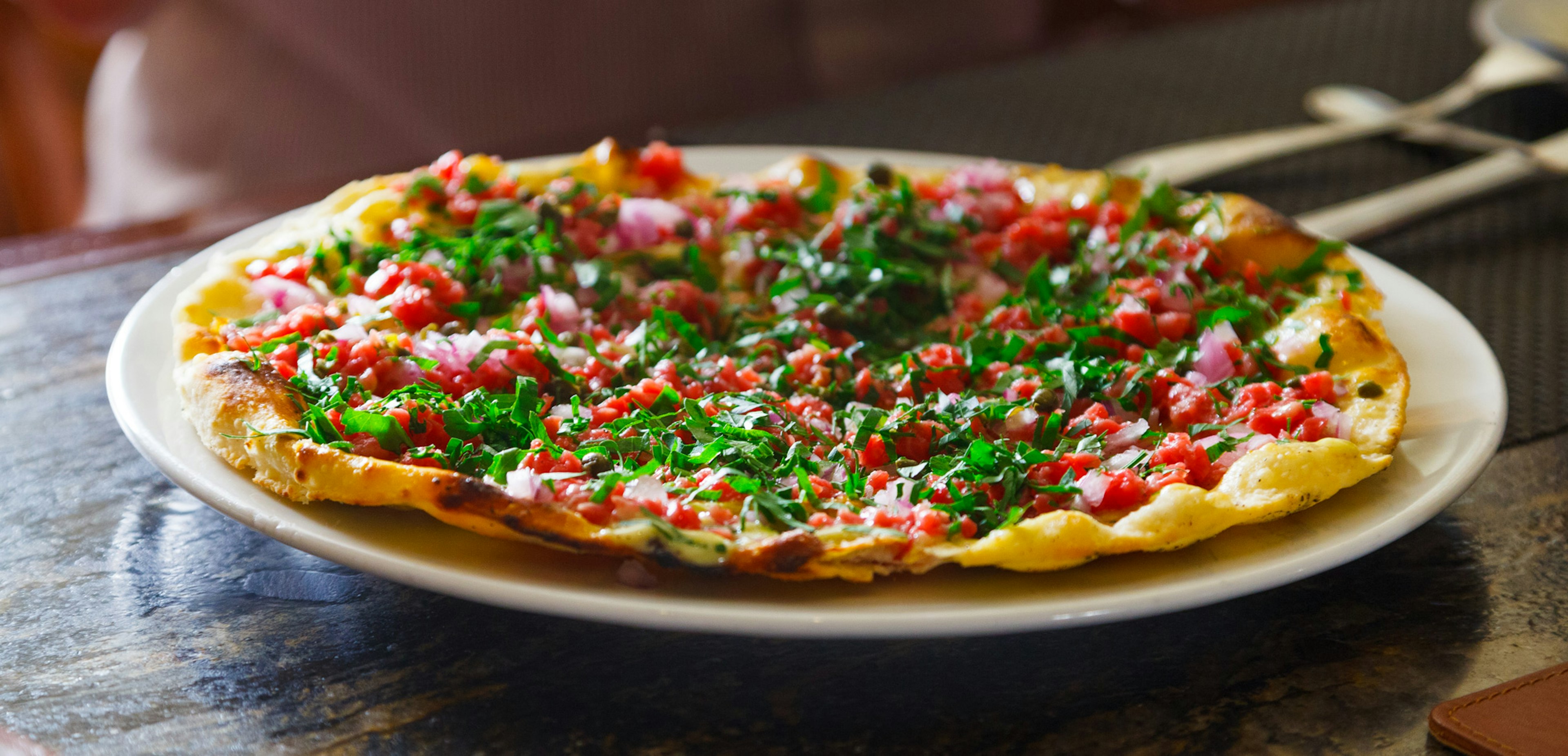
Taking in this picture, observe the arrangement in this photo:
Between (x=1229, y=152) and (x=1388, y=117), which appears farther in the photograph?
(x=1388, y=117)

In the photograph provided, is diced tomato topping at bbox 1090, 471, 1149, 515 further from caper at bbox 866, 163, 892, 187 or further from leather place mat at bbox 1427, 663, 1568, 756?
caper at bbox 866, 163, 892, 187

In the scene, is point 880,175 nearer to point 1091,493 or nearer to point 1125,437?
point 1125,437

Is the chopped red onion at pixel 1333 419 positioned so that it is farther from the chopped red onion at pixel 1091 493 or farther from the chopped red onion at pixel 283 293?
the chopped red onion at pixel 283 293

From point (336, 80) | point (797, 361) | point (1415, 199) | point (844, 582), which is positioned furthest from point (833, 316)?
point (336, 80)

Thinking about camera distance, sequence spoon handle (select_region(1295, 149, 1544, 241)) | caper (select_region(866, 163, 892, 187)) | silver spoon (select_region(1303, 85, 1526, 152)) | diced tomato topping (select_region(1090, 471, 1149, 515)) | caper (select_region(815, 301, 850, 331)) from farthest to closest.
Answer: silver spoon (select_region(1303, 85, 1526, 152))
spoon handle (select_region(1295, 149, 1544, 241))
caper (select_region(866, 163, 892, 187))
caper (select_region(815, 301, 850, 331))
diced tomato topping (select_region(1090, 471, 1149, 515))

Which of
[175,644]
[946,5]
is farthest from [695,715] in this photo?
[946,5]

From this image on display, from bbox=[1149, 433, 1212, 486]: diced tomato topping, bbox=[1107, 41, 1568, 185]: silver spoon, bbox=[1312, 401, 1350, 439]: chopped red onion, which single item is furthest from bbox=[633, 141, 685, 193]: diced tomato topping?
bbox=[1312, 401, 1350, 439]: chopped red onion
